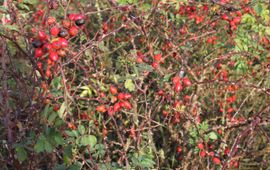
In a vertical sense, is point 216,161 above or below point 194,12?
below

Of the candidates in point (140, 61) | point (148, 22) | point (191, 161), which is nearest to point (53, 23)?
point (140, 61)

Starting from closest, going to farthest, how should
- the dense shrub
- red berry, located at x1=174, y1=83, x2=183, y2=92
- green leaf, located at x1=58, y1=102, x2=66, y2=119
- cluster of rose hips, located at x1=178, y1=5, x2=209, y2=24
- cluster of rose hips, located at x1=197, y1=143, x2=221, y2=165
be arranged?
green leaf, located at x1=58, y1=102, x2=66, y2=119 < the dense shrub < red berry, located at x1=174, y1=83, x2=183, y2=92 < cluster of rose hips, located at x1=197, y1=143, x2=221, y2=165 < cluster of rose hips, located at x1=178, y1=5, x2=209, y2=24

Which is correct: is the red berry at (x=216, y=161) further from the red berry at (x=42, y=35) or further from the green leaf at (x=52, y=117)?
the red berry at (x=42, y=35)

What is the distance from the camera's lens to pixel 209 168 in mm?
2637

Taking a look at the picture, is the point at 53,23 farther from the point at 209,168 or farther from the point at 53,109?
the point at 209,168

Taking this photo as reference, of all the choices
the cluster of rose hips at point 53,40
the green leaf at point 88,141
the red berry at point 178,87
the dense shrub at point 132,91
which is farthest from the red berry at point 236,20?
the green leaf at point 88,141

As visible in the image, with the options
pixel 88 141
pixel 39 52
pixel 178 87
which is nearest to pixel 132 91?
pixel 178 87

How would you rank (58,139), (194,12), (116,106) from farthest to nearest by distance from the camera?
1. (194,12)
2. (116,106)
3. (58,139)

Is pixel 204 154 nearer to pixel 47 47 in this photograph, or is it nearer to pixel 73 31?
pixel 73 31

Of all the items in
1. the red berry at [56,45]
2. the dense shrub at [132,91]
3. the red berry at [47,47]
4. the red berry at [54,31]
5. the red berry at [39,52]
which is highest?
the red berry at [54,31]

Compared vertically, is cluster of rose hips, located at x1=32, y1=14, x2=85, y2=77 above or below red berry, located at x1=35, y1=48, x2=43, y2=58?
above

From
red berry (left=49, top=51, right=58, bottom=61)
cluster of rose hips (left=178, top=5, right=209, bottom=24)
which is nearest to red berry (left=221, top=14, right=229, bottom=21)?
cluster of rose hips (left=178, top=5, right=209, bottom=24)

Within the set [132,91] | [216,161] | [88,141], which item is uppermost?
[88,141]

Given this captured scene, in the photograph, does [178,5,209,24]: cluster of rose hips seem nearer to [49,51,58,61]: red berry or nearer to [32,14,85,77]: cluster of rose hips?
[32,14,85,77]: cluster of rose hips
